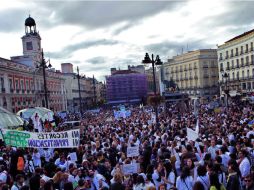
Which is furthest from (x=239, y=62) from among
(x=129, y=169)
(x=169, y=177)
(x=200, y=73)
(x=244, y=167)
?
(x=169, y=177)

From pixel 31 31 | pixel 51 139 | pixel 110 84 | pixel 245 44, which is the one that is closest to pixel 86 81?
pixel 110 84

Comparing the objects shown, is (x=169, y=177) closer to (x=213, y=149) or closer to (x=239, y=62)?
(x=213, y=149)

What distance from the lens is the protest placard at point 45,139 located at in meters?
12.1

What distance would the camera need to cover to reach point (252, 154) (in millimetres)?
10500

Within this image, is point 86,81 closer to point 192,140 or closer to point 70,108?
point 70,108

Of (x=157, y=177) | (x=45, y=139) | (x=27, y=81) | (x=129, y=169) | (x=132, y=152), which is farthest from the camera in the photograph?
(x=27, y=81)

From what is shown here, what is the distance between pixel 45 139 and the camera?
41.6ft

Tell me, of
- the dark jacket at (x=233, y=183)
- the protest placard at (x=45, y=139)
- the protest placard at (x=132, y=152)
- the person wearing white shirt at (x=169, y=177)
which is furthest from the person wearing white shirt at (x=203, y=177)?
the protest placard at (x=45, y=139)

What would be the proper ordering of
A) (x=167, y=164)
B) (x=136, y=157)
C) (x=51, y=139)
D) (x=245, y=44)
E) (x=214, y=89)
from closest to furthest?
(x=167, y=164), (x=136, y=157), (x=51, y=139), (x=245, y=44), (x=214, y=89)

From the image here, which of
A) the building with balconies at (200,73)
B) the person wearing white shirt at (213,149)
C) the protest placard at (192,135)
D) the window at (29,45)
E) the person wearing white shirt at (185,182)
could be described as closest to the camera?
the person wearing white shirt at (185,182)

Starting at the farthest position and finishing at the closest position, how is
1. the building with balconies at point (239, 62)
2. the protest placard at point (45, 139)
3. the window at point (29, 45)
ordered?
the window at point (29, 45) < the building with balconies at point (239, 62) < the protest placard at point (45, 139)

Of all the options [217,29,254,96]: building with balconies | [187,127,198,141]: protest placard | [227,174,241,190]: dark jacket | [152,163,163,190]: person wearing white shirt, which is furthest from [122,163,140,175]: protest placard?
[217,29,254,96]: building with balconies

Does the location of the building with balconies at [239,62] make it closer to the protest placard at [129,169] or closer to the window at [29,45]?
the window at [29,45]

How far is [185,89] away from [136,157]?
258 ft
